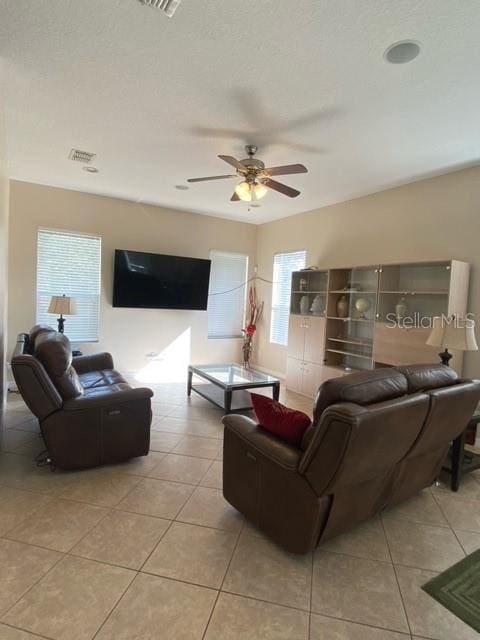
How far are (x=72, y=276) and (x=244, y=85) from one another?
12.7 ft

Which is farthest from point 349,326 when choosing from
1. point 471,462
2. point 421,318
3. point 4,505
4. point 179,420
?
point 4,505

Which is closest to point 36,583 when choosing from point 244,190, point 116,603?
point 116,603

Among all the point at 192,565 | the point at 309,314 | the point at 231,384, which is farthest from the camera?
the point at 309,314

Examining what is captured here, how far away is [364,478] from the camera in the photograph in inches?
71.9

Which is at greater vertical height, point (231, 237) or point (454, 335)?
point (231, 237)

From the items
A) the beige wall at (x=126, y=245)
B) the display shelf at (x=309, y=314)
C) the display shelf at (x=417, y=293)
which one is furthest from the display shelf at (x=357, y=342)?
the beige wall at (x=126, y=245)

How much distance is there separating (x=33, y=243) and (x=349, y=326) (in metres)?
4.57

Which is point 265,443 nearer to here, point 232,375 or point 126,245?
point 232,375

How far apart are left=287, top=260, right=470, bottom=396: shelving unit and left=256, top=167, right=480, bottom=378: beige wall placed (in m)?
0.19

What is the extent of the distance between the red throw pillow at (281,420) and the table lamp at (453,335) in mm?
1654

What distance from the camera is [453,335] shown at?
2.90 m

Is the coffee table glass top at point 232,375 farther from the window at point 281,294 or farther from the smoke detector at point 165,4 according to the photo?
the smoke detector at point 165,4

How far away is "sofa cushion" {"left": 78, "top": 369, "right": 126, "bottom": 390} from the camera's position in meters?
3.61

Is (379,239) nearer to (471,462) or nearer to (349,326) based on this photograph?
(349,326)
